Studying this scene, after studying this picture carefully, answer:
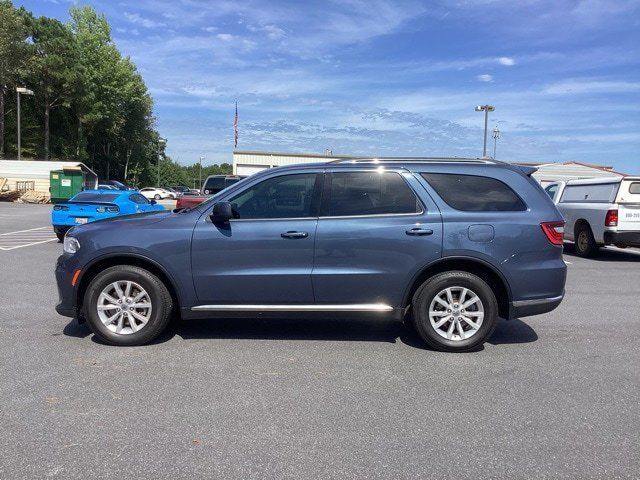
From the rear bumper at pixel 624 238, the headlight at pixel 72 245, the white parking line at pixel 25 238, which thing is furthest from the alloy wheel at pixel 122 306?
the rear bumper at pixel 624 238

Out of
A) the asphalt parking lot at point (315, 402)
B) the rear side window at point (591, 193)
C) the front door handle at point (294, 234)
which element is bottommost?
the asphalt parking lot at point (315, 402)

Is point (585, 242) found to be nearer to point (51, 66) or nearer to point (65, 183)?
point (65, 183)

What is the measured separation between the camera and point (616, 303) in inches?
305

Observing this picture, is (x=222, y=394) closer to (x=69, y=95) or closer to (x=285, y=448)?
(x=285, y=448)

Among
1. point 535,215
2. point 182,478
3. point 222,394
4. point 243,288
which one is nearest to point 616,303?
point 535,215

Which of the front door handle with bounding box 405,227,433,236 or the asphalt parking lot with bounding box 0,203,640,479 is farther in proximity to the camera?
the front door handle with bounding box 405,227,433,236

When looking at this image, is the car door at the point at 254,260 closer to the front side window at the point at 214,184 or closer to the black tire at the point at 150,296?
the black tire at the point at 150,296

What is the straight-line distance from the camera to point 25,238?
49.8 ft

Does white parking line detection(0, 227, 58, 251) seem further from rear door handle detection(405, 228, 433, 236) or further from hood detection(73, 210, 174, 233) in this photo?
rear door handle detection(405, 228, 433, 236)

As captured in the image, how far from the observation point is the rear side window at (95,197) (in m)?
13.7

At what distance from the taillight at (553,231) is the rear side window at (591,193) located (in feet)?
26.9

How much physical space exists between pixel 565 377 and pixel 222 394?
2.87 metres

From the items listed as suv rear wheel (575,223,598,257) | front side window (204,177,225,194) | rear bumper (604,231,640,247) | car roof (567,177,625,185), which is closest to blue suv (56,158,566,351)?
rear bumper (604,231,640,247)

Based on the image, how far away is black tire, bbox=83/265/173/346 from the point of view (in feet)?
17.1
